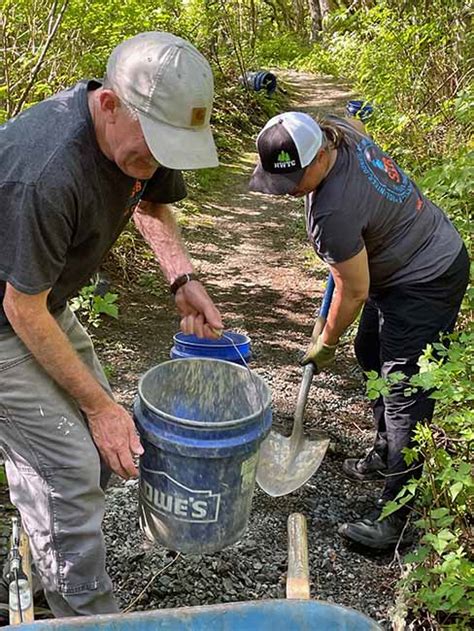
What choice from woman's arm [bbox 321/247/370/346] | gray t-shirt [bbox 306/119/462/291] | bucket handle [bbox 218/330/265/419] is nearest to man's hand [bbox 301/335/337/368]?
woman's arm [bbox 321/247/370/346]

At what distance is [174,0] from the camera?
9375 millimetres

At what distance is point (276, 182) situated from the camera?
2.66 metres

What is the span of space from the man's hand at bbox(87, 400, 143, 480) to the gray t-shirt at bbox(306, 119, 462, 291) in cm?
98

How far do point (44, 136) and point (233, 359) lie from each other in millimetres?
1280

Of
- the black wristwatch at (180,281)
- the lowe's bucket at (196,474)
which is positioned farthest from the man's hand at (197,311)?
the lowe's bucket at (196,474)

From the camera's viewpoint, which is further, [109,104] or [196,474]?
[196,474]

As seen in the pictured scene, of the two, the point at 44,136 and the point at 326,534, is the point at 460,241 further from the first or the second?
the point at 44,136

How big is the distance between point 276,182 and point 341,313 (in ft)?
1.86

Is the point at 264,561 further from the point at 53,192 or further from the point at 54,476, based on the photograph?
the point at 53,192

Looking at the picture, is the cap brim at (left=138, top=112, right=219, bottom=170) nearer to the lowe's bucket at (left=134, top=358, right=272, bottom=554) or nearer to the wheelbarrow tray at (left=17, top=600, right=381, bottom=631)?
the lowe's bucket at (left=134, top=358, right=272, bottom=554)

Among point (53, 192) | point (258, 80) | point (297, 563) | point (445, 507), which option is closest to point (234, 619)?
point (297, 563)

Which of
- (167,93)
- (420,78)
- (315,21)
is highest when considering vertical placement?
(167,93)

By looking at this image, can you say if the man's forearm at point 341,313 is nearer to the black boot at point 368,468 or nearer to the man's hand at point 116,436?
the black boot at point 368,468

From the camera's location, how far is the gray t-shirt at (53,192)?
5.95ft
